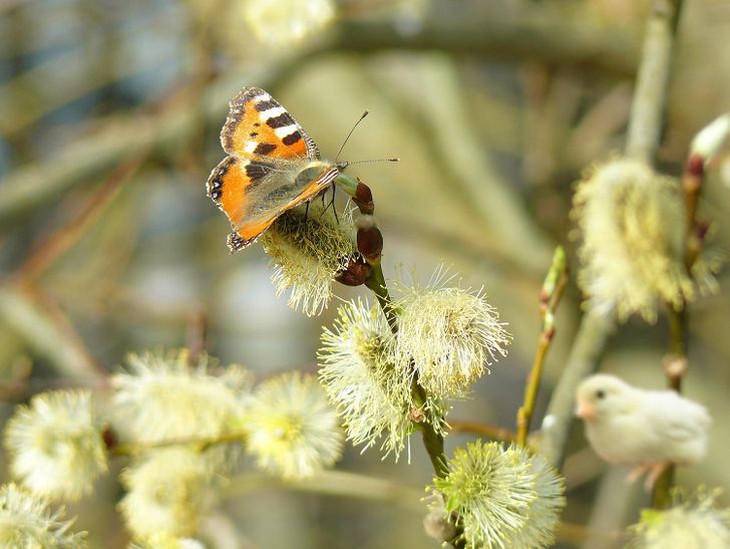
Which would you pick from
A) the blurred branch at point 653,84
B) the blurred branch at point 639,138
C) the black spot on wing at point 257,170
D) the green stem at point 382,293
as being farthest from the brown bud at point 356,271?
the blurred branch at point 653,84

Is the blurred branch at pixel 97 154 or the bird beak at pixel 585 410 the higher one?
the blurred branch at pixel 97 154

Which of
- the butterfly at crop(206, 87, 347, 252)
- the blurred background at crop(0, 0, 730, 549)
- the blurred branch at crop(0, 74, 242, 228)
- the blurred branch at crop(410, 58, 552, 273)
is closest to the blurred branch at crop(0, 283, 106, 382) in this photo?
the blurred background at crop(0, 0, 730, 549)

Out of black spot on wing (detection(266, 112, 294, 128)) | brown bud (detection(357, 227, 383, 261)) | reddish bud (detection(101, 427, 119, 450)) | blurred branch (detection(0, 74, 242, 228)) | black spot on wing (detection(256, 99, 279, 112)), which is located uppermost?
blurred branch (detection(0, 74, 242, 228))

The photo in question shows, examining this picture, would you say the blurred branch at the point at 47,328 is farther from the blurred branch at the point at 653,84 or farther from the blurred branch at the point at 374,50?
the blurred branch at the point at 653,84

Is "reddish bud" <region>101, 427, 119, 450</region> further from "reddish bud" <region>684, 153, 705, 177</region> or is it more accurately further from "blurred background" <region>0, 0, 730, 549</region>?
"reddish bud" <region>684, 153, 705, 177</region>

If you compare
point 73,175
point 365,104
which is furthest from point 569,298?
point 73,175

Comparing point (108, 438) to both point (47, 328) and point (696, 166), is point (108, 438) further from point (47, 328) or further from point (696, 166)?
point (47, 328)
